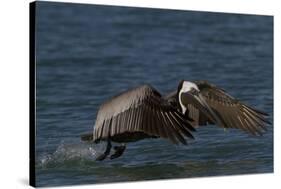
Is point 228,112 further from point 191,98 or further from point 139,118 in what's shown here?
point 139,118

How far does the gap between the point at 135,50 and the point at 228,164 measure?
5.97 feet

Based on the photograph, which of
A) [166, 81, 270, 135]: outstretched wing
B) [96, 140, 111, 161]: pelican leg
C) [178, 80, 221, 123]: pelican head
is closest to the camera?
[96, 140, 111, 161]: pelican leg

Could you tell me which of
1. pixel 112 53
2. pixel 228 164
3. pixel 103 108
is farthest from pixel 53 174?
pixel 228 164

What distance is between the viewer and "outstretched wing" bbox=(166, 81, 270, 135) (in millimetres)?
9680

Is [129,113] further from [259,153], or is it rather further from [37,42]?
[259,153]

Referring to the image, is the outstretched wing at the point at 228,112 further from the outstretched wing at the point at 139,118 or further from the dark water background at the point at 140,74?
the outstretched wing at the point at 139,118

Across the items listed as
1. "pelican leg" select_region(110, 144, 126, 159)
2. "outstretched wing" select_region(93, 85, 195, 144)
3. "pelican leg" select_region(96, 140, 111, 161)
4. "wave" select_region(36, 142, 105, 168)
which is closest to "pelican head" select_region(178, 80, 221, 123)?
"outstretched wing" select_region(93, 85, 195, 144)

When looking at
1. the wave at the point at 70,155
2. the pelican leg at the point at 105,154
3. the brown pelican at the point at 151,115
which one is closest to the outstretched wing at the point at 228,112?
the brown pelican at the point at 151,115

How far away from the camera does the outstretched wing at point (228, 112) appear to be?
9.68 m

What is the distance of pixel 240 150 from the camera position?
392 inches

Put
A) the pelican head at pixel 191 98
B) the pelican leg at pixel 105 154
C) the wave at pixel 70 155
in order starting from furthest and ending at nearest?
1. the pelican head at pixel 191 98
2. the pelican leg at pixel 105 154
3. the wave at pixel 70 155

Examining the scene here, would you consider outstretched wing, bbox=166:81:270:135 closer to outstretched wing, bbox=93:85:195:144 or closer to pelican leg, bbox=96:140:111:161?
outstretched wing, bbox=93:85:195:144

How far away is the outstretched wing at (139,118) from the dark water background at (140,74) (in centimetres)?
12

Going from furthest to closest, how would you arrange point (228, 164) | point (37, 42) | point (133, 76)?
point (228, 164), point (133, 76), point (37, 42)
